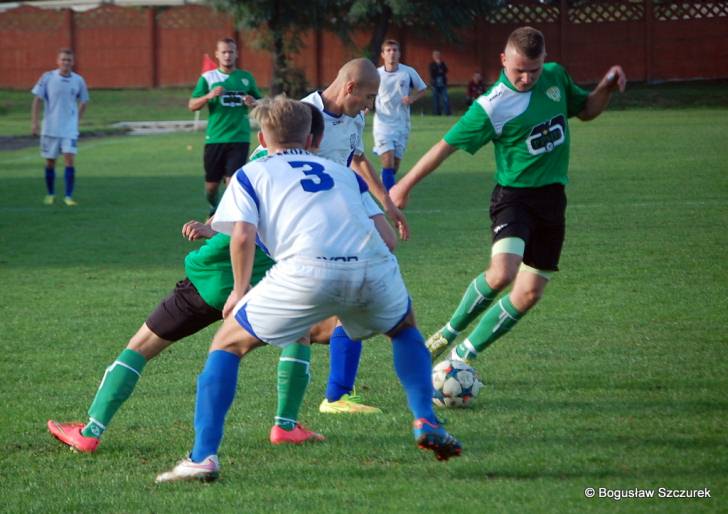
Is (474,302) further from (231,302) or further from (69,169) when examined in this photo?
(69,169)

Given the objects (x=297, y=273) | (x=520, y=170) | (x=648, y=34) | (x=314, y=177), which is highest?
(x=648, y=34)

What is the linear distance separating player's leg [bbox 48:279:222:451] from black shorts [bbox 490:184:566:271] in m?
2.01

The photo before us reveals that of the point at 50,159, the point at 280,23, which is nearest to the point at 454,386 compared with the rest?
the point at 50,159

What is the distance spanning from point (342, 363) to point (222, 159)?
913 centimetres

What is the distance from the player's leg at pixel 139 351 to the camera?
209 inches

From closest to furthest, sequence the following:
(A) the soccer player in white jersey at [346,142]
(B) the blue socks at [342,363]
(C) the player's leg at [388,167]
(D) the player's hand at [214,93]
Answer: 1. (A) the soccer player in white jersey at [346,142]
2. (B) the blue socks at [342,363]
3. (D) the player's hand at [214,93]
4. (C) the player's leg at [388,167]

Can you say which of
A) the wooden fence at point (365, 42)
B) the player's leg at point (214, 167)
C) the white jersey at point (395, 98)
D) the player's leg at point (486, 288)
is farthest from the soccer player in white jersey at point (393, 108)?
the wooden fence at point (365, 42)

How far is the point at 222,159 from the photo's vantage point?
14758mm

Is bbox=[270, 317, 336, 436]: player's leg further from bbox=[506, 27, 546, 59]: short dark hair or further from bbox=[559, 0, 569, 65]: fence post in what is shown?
bbox=[559, 0, 569, 65]: fence post

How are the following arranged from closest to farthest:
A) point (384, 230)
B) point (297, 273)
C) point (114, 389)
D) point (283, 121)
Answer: point (297, 273) → point (283, 121) → point (384, 230) → point (114, 389)

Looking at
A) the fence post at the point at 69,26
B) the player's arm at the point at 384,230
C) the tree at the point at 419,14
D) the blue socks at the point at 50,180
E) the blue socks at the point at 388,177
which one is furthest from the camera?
the fence post at the point at 69,26

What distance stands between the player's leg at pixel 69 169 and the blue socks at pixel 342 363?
35.9 feet

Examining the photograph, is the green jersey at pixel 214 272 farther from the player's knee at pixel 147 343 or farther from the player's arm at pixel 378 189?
the player's arm at pixel 378 189


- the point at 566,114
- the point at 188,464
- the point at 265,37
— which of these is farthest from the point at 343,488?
the point at 265,37
